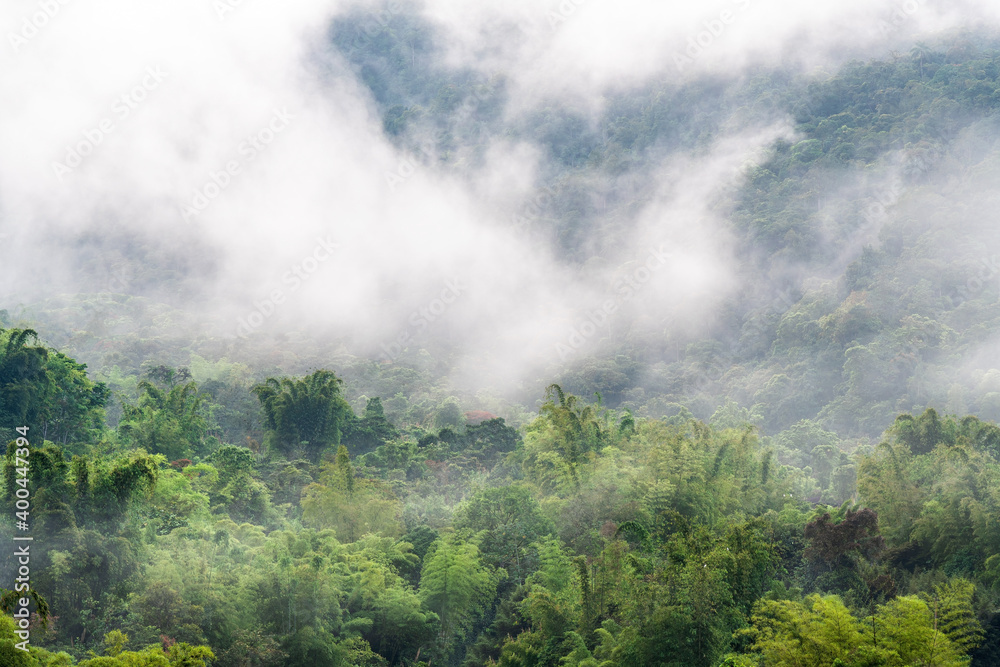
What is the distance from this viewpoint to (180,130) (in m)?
133

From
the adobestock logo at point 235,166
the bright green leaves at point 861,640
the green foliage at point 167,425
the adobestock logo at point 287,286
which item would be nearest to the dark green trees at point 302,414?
the green foliage at point 167,425

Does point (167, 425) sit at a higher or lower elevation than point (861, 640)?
higher

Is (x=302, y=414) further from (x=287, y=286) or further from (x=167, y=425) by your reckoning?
(x=287, y=286)

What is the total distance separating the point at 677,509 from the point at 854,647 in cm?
978

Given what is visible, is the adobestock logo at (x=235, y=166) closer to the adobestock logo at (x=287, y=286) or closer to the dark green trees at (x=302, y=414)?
the adobestock logo at (x=287, y=286)

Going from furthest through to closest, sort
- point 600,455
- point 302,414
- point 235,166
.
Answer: point 235,166, point 302,414, point 600,455

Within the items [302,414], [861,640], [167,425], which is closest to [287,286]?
[302,414]

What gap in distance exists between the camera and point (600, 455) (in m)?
28.8

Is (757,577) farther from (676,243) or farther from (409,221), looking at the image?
→ (409,221)

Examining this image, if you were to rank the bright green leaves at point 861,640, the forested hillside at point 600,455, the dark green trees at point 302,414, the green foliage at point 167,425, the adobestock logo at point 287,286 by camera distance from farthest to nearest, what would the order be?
the adobestock logo at point 287,286 < the dark green trees at point 302,414 < the green foliage at point 167,425 < the forested hillside at point 600,455 < the bright green leaves at point 861,640

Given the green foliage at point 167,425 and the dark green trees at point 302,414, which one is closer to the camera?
the green foliage at point 167,425

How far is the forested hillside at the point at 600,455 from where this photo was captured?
17406 millimetres

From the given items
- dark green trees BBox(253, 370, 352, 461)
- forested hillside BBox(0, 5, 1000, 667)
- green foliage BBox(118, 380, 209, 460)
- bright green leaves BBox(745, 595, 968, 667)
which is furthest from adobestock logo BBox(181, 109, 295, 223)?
bright green leaves BBox(745, 595, 968, 667)

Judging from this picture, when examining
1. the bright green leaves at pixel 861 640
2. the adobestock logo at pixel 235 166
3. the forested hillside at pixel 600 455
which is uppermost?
the adobestock logo at pixel 235 166
